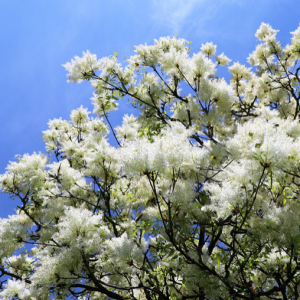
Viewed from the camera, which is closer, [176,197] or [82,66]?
[176,197]

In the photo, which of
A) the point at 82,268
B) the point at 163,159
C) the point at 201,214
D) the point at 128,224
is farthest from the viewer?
the point at 128,224

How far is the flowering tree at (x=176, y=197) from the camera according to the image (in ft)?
6.38

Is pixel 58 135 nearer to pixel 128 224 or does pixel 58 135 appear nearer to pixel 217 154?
pixel 128 224

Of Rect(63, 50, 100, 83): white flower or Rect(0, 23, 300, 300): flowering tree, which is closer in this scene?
Rect(0, 23, 300, 300): flowering tree

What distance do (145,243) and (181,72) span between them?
236 centimetres

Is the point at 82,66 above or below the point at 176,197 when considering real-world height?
above

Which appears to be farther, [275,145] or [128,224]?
[128,224]

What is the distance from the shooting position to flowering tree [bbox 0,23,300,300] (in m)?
1.94

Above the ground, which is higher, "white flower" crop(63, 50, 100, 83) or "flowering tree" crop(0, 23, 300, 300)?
"white flower" crop(63, 50, 100, 83)

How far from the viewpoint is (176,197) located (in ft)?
6.91

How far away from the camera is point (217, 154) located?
2.95 m

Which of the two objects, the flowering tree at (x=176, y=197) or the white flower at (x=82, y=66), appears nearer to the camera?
the flowering tree at (x=176, y=197)

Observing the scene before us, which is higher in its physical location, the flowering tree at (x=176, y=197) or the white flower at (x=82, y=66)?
the white flower at (x=82, y=66)

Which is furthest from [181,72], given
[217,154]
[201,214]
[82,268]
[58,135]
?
[58,135]
